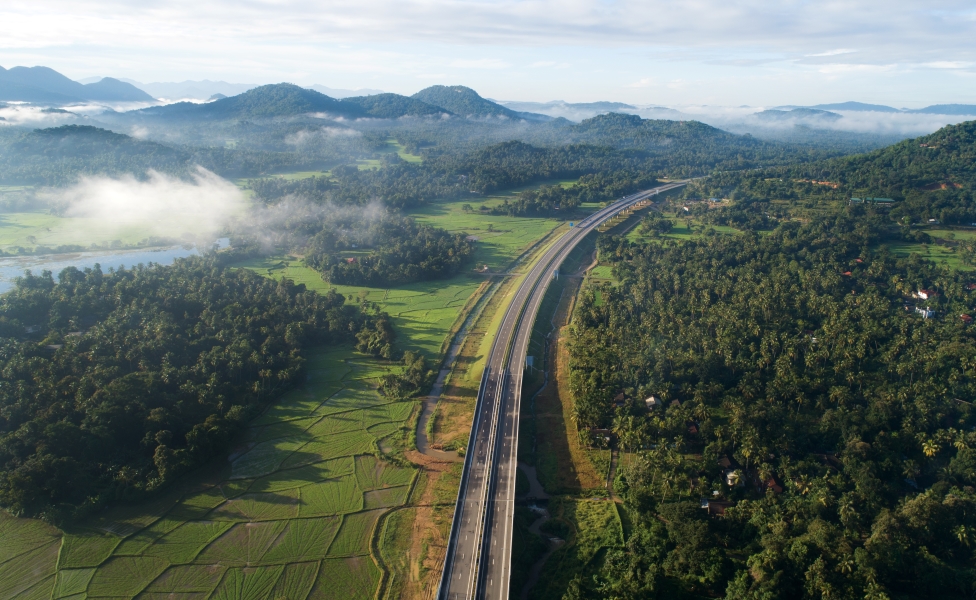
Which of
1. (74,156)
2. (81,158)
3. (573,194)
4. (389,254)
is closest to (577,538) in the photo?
(389,254)

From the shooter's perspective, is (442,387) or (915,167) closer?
(442,387)

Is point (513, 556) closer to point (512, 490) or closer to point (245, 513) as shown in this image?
point (512, 490)

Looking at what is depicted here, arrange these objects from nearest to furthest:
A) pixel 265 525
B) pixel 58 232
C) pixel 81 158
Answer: pixel 265 525 < pixel 58 232 < pixel 81 158

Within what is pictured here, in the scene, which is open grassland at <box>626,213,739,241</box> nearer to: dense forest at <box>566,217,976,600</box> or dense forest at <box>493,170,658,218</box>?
dense forest at <box>493,170,658,218</box>

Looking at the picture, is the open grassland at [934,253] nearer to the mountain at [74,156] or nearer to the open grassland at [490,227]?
the open grassland at [490,227]

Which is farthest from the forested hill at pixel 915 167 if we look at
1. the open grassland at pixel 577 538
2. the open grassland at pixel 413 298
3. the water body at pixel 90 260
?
the water body at pixel 90 260

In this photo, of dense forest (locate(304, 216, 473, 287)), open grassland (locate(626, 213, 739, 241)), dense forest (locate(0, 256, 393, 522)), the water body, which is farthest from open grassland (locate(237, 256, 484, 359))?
open grassland (locate(626, 213, 739, 241))

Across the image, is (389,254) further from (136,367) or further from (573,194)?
(573,194)
